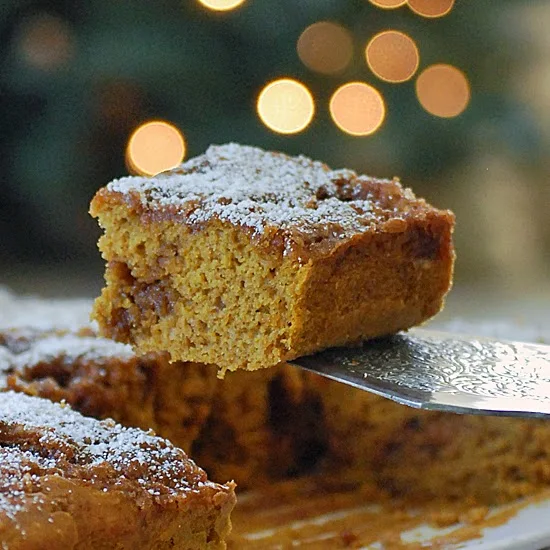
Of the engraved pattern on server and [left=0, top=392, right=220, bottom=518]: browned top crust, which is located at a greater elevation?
the engraved pattern on server

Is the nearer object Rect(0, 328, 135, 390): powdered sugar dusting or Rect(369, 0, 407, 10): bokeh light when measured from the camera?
Rect(0, 328, 135, 390): powdered sugar dusting

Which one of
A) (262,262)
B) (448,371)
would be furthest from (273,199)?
(448,371)

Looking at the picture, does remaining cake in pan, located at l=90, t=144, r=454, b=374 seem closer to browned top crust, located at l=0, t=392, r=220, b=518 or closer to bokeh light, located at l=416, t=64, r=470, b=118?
browned top crust, located at l=0, t=392, r=220, b=518

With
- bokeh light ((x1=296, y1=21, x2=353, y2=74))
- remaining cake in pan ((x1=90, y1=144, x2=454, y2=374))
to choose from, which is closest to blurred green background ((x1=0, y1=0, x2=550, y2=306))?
bokeh light ((x1=296, y1=21, x2=353, y2=74))

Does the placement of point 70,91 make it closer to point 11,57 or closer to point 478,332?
point 11,57

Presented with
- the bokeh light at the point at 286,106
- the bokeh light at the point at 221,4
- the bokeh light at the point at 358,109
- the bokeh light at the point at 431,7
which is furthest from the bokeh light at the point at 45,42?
the bokeh light at the point at 431,7

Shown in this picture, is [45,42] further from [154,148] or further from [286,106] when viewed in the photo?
[286,106]

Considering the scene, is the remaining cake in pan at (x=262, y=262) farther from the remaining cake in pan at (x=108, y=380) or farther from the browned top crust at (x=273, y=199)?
the remaining cake in pan at (x=108, y=380)
